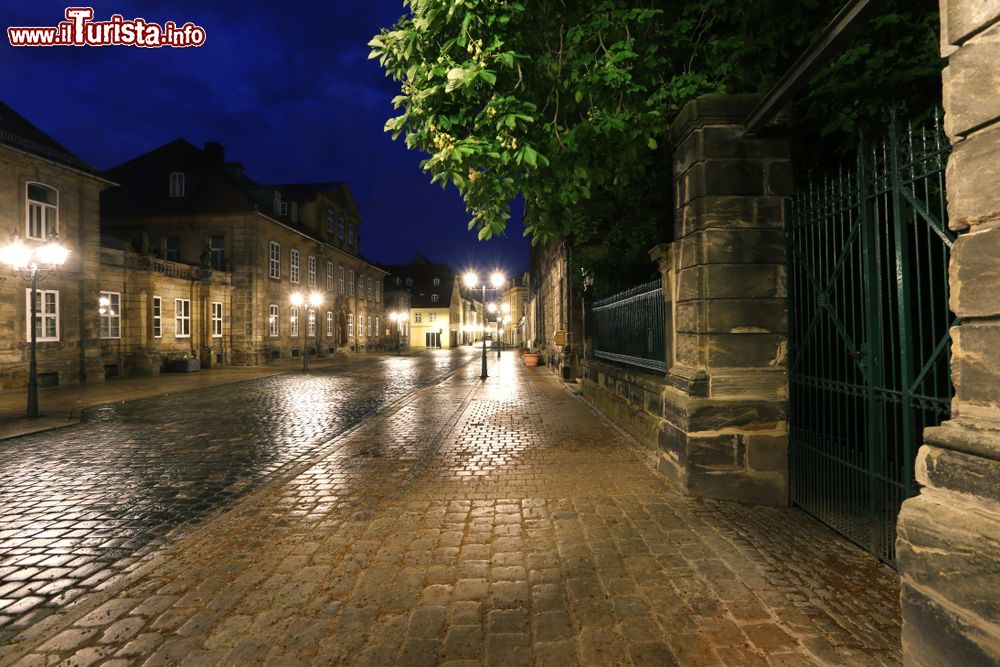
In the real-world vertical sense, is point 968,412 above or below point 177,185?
below

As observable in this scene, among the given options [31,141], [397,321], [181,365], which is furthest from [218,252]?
[397,321]

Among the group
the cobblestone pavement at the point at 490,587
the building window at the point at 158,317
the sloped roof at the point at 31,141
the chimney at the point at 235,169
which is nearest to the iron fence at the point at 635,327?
the cobblestone pavement at the point at 490,587

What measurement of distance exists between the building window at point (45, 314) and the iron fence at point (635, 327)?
1837 centimetres

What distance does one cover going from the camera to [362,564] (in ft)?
12.0

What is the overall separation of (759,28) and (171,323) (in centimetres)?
2507

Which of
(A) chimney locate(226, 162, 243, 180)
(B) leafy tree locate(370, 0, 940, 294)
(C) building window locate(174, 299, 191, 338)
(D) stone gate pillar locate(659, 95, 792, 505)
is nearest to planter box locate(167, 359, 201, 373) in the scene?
(C) building window locate(174, 299, 191, 338)

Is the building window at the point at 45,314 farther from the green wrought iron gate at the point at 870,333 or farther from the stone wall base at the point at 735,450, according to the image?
the green wrought iron gate at the point at 870,333

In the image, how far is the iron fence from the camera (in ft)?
23.6

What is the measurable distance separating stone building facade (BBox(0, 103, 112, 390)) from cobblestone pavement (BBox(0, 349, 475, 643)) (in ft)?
24.5

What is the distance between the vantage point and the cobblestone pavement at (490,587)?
268 centimetres

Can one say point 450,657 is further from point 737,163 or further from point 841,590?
point 737,163

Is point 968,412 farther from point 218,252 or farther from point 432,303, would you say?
point 432,303

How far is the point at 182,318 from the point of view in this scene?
2372cm

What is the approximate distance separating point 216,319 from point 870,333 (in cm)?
2829
